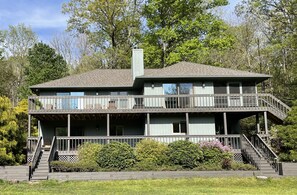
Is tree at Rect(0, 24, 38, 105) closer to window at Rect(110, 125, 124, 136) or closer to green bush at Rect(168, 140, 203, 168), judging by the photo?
window at Rect(110, 125, 124, 136)

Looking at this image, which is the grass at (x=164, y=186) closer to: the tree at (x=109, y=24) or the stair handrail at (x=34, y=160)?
the stair handrail at (x=34, y=160)

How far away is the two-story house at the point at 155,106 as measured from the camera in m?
22.7

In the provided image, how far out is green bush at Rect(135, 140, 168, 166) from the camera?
19656mm

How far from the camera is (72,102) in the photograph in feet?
83.4

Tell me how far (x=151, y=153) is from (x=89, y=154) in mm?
3456

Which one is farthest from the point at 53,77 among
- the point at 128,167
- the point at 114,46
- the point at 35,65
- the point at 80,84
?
the point at 128,167

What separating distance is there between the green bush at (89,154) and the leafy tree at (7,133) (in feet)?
11.5

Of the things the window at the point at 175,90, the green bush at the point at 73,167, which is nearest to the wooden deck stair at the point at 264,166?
the window at the point at 175,90

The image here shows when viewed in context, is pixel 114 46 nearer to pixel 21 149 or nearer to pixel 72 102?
pixel 72 102

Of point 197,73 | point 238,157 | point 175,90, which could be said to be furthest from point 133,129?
point 238,157

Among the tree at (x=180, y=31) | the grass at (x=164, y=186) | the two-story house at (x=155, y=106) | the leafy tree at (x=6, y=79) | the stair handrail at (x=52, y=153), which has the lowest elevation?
the grass at (x=164, y=186)

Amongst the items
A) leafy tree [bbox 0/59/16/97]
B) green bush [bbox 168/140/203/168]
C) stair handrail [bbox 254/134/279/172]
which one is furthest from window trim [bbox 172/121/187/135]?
leafy tree [bbox 0/59/16/97]

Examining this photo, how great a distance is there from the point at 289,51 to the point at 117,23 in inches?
730

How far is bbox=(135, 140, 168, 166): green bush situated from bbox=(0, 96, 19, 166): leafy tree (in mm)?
6691
